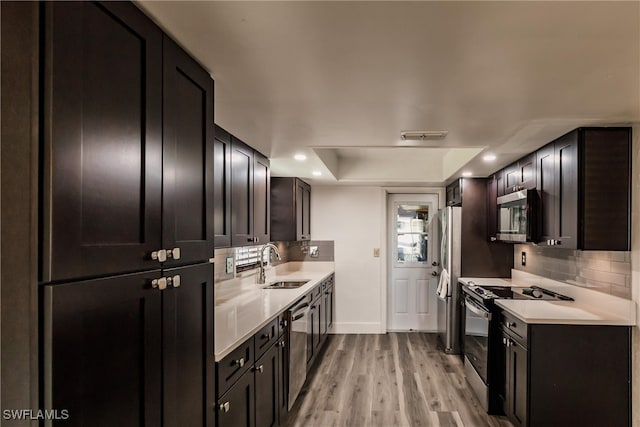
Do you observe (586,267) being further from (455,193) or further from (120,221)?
(120,221)

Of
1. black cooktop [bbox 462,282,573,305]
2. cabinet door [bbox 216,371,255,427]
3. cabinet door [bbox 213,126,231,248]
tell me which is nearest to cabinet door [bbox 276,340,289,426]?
cabinet door [bbox 216,371,255,427]

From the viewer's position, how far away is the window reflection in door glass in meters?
5.86

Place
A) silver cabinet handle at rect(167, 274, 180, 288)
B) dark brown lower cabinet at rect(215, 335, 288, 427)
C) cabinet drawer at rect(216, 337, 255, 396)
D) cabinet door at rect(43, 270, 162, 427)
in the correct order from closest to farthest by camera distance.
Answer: cabinet door at rect(43, 270, 162, 427) → silver cabinet handle at rect(167, 274, 180, 288) → cabinet drawer at rect(216, 337, 255, 396) → dark brown lower cabinet at rect(215, 335, 288, 427)

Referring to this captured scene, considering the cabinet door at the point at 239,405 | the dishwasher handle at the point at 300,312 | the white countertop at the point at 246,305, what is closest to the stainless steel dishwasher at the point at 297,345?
the dishwasher handle at the point at 300,312

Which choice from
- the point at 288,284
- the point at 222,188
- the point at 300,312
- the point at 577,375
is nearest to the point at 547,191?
the point at 577,375

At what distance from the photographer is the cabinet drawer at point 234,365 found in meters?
1.77

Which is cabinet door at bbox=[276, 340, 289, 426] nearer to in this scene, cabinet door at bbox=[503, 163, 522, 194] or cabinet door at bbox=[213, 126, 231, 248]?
cabinet door at bbox=[213, 126, 231, 248]

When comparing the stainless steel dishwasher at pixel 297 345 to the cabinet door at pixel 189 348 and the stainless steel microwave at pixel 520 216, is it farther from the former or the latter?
the stainless steel microwave at pixel 520 216

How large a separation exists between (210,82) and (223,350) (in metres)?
1.17

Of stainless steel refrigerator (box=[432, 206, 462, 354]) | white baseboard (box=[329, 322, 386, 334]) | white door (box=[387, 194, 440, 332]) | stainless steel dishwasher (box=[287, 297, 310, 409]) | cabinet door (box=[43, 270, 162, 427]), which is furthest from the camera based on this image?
white door (box=[387, 194, 440, 332])

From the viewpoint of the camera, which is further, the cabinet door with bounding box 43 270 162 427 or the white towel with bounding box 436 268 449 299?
the white towel with bounding box 436 268 449 299

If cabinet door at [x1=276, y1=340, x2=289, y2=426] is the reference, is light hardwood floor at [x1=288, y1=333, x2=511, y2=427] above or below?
below

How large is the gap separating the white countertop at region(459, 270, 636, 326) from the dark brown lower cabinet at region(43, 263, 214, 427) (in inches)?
86.8

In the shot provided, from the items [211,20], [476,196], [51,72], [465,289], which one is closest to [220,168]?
[211,20]
